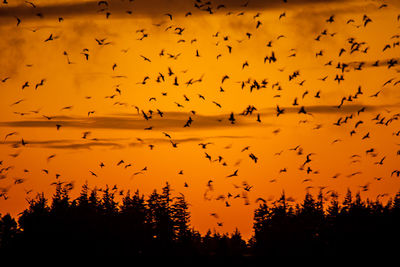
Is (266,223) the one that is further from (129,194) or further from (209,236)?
(209,236)

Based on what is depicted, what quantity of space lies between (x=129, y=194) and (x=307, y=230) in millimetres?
33911

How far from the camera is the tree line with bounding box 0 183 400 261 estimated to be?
97375 mm

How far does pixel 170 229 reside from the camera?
419 ft

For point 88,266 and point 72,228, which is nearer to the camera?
point 88,266

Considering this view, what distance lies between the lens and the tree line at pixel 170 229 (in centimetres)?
9738

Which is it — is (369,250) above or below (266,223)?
below

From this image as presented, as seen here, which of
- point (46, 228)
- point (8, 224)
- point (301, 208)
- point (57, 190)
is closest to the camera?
point (46, 228)

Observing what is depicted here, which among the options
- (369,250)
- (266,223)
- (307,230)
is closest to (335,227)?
(307,230)

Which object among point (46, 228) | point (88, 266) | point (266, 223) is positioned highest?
point (266, 223)

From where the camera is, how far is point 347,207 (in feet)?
487

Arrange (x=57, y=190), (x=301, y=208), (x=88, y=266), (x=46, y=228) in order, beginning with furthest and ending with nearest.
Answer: (x=301, y=208) → (x=57, y=190) → (x=46, y=228) → (x=88, y=266)

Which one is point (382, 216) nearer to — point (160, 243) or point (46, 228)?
point (160, 243)

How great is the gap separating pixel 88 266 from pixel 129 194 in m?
50.3

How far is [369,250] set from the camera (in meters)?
98.0
